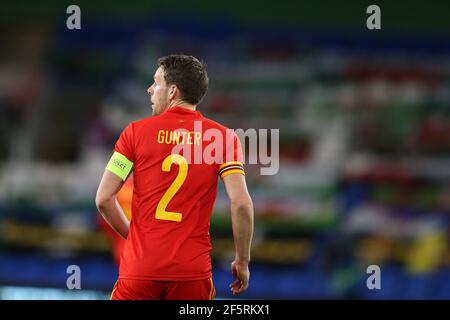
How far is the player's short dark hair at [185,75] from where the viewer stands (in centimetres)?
285

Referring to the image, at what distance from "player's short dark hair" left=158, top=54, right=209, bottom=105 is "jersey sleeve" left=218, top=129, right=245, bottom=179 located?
202 mm

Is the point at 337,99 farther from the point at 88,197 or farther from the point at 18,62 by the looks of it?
the point at 18,62

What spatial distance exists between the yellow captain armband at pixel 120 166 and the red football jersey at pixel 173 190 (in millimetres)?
15

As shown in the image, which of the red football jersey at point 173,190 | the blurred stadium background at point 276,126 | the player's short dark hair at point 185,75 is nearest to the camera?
the red football jersey at point 173,190

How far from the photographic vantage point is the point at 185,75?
9.36ft

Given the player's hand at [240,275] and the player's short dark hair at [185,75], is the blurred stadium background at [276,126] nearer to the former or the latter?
the player's hand at [240,275]

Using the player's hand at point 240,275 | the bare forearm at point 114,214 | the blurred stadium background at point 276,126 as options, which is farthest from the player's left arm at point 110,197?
the blurred stadium background at point 276,126

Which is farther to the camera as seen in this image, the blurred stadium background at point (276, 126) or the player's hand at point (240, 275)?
the blurred stadium background at point (276, 126)

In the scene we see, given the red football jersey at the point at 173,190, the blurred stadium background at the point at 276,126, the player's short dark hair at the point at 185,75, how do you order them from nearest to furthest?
the red football jersey at the point at 173,190
the player's short dark hair at the point at 185,75
the blurred stadium background at the point at 276,126

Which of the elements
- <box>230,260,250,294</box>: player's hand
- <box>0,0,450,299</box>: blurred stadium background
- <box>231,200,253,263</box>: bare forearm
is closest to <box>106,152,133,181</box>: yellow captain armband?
<box>231,200,253,263</box>: bare forearm

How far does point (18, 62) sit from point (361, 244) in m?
4.59

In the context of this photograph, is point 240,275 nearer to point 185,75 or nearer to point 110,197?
point 110,197

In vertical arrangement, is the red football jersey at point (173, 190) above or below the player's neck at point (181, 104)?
below
